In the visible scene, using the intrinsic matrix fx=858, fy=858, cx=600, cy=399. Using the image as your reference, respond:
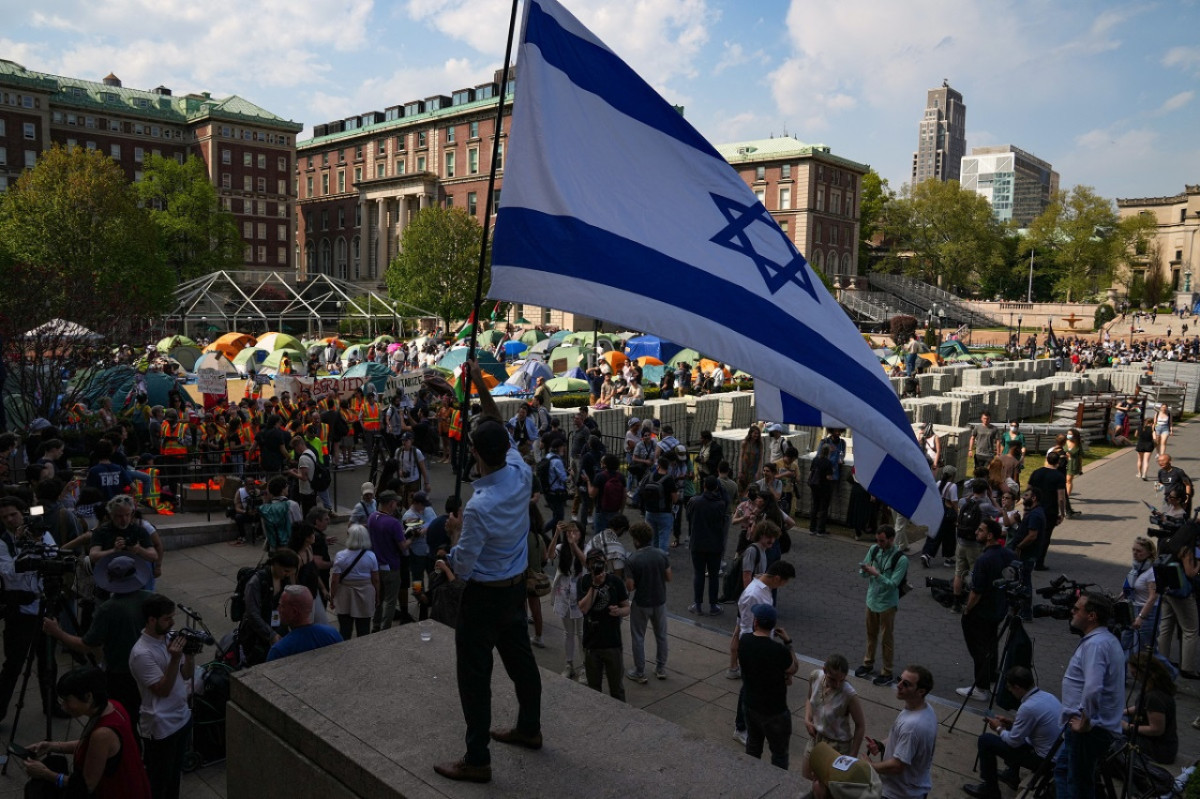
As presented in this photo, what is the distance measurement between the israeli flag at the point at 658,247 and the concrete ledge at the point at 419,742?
2232 millimetres

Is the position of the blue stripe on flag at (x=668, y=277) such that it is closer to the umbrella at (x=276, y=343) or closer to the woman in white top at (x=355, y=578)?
the woman in white top at (x=355, y=578)

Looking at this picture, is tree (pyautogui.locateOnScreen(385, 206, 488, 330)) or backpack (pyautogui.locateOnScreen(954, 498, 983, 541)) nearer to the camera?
backpack (pyautogui.locateOnScreen(954, 498, 983, 541))

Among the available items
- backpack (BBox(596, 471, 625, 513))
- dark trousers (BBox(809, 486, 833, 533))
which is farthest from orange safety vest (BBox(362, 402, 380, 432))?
dark trousers (BBox(809, 486, 833, 533))

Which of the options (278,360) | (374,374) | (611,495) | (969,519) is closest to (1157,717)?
(969,519)

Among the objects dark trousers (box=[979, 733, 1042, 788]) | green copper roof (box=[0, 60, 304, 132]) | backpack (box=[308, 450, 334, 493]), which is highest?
green copper roof (box=[0, 60, 304, 132])

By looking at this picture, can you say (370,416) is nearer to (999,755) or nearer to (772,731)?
(772,731)

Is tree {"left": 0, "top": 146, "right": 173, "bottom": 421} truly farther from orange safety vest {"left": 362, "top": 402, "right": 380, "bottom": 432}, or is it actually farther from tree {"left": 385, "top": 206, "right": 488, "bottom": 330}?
tree {"left": 385, "top": 206, "right": 488, "bottom": 330}

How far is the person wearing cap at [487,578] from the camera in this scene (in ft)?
13.2

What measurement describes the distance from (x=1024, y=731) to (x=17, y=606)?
788 centimetres

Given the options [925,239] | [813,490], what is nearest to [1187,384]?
[813,490]

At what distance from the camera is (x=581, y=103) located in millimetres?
5844

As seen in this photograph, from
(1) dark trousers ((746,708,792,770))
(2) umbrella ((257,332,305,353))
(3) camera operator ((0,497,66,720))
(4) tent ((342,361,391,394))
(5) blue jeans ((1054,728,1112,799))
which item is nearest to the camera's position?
(5) blue jeans ((1054,728,1112,799))

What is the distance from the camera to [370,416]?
19578mm

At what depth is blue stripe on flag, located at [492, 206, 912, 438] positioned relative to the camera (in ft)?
18.0
